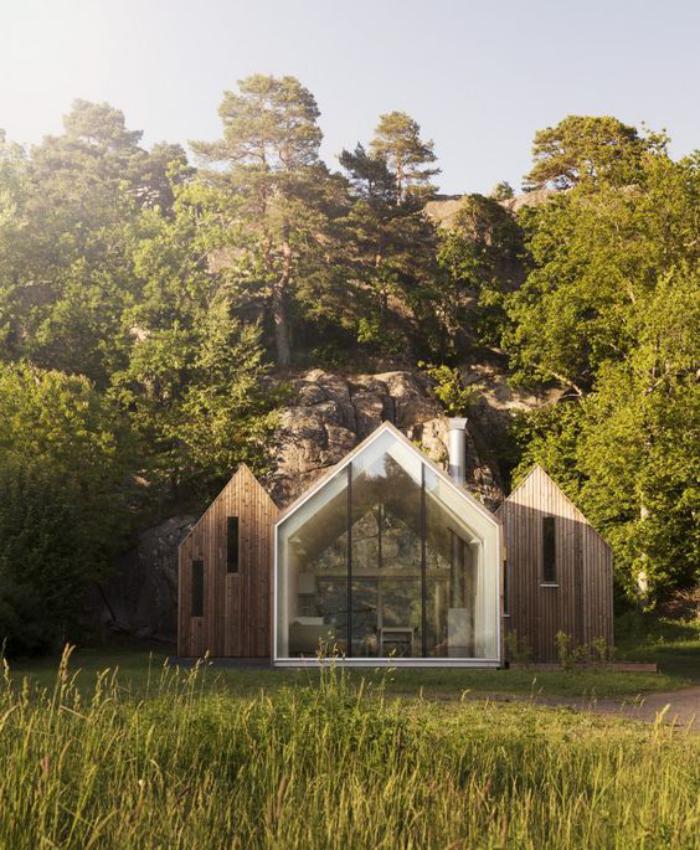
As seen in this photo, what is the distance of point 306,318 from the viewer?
4112cm

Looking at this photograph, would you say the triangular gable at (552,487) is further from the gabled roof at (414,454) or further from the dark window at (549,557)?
the gabled roof at (414,454)

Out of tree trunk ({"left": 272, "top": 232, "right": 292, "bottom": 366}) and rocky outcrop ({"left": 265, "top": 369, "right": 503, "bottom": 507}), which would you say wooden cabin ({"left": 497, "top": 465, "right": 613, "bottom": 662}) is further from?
tree trunk ({"left": 272, "top": 232, "right": 292, "bottom": 366})

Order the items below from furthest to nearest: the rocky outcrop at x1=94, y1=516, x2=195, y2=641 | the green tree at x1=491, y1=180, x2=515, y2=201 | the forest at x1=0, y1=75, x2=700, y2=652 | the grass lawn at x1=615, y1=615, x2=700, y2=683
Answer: the green tree at x1=491, y1=180, x2=515, y2=201 < the rocky outcrop at x1=94, y1=516, x2=195, y2=641 < the forest at x1=0, y1=75, x2=700, y2=652 < the grass lawn at x1=615, y1=615, x2=700, y2=683

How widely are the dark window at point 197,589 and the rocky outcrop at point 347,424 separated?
7.31m

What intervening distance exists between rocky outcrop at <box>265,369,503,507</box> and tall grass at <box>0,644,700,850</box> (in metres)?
22.9

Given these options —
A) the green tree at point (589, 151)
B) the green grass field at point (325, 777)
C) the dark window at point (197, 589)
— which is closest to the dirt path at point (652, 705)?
the green grass field at point (325, 777)

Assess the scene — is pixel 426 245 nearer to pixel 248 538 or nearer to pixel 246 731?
pixel 248 538

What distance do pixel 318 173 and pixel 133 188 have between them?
1638cm

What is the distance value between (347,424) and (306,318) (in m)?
7.12

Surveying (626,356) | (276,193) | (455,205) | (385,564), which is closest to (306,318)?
(276,193)

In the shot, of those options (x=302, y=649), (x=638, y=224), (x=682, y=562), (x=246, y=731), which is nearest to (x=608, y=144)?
(x=638, y=224)

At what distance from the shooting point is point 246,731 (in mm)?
7762

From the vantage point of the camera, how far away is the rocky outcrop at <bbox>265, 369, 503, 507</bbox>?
33375 millimetres

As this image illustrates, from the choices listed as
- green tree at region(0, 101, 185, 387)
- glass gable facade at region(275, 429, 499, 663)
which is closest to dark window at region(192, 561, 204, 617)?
glass gable facade at region(275, 429, 499, 663)
